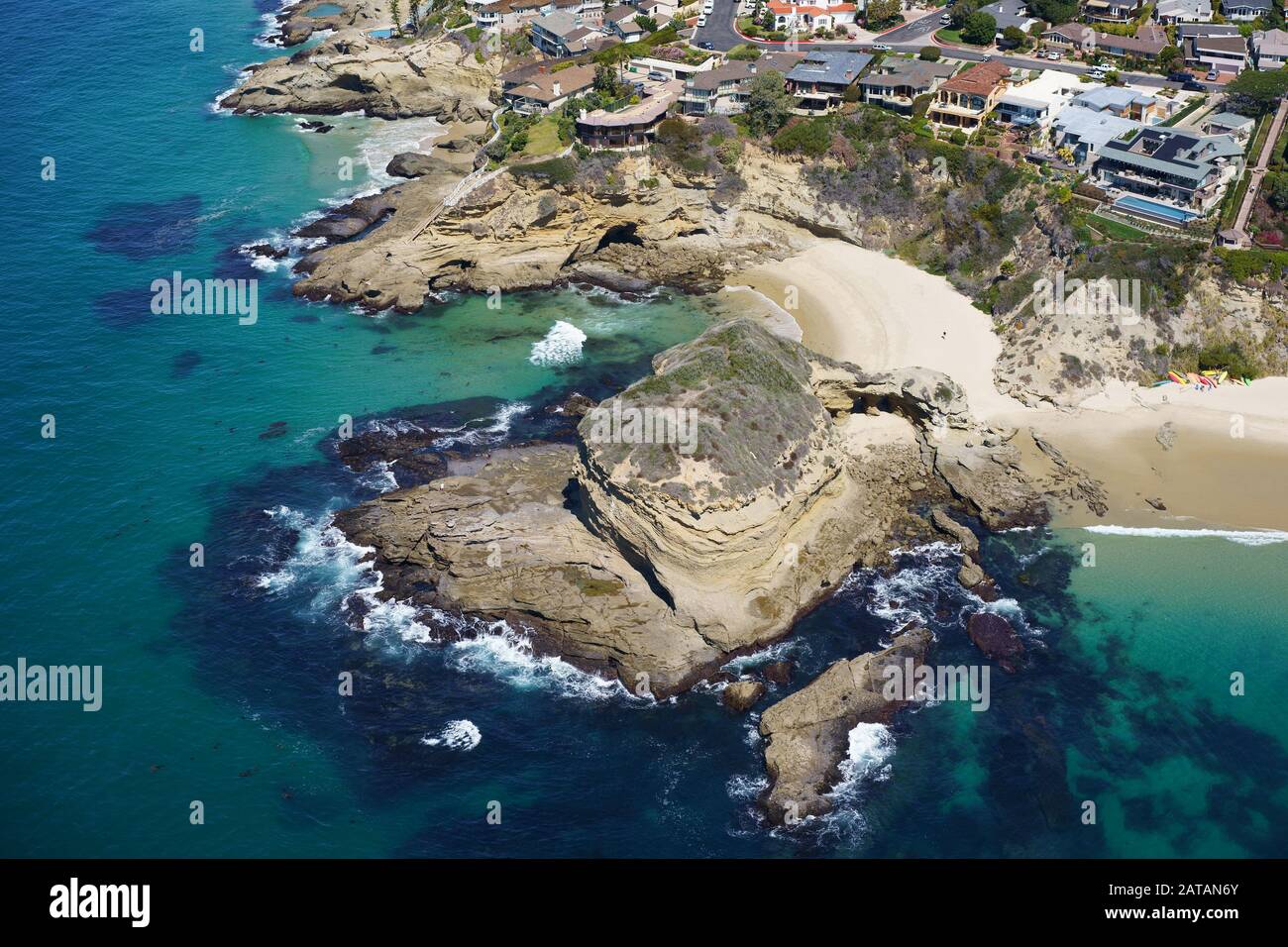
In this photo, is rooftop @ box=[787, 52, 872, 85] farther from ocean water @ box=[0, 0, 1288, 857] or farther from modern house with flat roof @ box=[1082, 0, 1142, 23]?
ocean water @ box=[0, 0, 1288, 857]

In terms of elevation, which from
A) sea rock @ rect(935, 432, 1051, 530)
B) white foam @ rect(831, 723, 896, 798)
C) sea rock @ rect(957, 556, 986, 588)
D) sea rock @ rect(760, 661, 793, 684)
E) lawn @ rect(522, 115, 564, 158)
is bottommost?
white foam @ rect(831, 723, 896, 798)

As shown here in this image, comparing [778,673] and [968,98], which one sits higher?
[968,98]

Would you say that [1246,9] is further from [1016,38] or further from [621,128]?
[621,128]

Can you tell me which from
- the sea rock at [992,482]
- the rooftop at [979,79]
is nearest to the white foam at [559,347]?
the sea rock at [992,482]

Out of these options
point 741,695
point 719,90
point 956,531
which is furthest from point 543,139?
point 741,695

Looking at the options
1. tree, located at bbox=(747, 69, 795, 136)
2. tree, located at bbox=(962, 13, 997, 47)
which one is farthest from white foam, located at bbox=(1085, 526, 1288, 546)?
tree, located at bbox=(962, 13, 997, 47)

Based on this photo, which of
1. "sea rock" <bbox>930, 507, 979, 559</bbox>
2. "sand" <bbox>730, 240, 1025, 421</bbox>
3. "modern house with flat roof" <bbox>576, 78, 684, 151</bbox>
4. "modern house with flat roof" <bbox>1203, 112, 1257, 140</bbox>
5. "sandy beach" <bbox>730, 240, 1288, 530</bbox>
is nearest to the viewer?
"sea rock" <bbox>930, 507, 979, 559</bbox>
